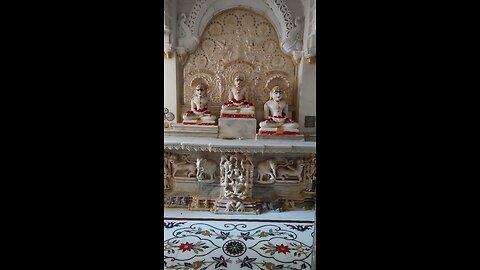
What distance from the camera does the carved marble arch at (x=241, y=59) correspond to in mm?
4289

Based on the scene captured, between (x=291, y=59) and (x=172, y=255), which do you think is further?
(x=291, y=59)

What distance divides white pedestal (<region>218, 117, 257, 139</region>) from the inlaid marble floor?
3.63 ft

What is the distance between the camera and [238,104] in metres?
4.20

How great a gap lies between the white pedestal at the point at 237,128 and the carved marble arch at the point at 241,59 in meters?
0.47

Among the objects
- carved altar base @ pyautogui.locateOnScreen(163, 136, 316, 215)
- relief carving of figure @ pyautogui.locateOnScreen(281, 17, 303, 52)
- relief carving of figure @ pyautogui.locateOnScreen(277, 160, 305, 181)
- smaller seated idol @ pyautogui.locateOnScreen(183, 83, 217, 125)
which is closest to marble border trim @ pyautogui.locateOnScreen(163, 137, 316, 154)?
carved altar base @ pyautogui.locateOnScreen(163, 136, 316, 215)

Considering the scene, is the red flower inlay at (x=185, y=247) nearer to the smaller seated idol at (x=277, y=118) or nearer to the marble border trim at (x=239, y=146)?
the marble border trim at (x=239, y=146)

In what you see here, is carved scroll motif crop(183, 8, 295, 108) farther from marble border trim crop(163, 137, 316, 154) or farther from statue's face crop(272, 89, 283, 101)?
marble border trim crop(163, 137, 316, 154)

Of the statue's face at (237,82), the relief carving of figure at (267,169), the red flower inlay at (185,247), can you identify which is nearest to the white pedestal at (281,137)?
the relief carving of figure at (267,169)

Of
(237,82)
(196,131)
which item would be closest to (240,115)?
(237,82)
